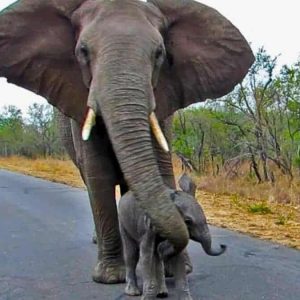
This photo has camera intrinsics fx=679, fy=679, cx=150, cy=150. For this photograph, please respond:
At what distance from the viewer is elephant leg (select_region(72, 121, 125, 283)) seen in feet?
17.7

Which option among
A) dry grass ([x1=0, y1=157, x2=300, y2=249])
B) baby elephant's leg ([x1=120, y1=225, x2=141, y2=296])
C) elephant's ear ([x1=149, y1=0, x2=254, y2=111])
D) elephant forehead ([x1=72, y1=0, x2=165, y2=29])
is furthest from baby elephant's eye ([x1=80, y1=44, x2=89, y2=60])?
dry grass ([x1=0, y1=157, x2=300, y2=249])

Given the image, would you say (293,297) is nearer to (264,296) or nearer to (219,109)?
(264,296)

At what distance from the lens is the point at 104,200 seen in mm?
5531

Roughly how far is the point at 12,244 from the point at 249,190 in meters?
7.37

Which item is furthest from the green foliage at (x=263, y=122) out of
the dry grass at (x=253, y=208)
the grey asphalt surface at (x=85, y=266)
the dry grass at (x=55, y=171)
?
the grey asphalt surface at (x=85, y=266)

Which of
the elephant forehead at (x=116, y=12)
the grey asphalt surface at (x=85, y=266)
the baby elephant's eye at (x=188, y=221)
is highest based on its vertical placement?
the elephant forehead at (x=116, y=12)

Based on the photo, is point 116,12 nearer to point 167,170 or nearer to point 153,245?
point 167,170

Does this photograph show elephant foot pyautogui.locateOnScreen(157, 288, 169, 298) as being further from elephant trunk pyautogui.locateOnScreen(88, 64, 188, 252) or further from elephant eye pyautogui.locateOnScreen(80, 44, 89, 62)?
elephant eye pyautogui.locateOnScreen(80, 44, 89, 62)

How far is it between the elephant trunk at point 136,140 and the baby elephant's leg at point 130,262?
0.91 m

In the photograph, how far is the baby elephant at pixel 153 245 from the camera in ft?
14.4

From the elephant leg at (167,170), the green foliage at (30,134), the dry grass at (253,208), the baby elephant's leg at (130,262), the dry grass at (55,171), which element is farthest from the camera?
the green foliage at (30,134)

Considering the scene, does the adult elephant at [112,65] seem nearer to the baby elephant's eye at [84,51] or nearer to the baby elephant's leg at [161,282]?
the baby elephant's eye at [84,51]

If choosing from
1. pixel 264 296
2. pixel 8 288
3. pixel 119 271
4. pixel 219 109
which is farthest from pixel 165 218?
pixel 219 109

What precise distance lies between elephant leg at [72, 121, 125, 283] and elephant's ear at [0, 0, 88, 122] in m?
0.33
